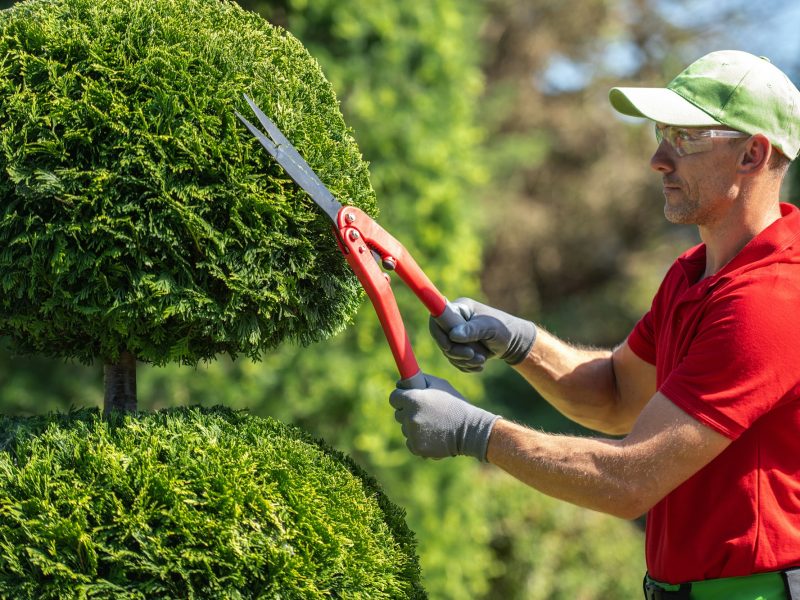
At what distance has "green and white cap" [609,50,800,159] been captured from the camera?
8.12ft

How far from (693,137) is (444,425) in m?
1.07

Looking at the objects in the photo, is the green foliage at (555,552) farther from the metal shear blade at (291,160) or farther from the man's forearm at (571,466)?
the metal shear blade at (291,160)

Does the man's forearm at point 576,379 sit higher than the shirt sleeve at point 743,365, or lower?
higher

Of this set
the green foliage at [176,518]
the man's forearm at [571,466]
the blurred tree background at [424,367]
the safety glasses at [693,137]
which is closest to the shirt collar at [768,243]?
the safety glasses at [693,137]

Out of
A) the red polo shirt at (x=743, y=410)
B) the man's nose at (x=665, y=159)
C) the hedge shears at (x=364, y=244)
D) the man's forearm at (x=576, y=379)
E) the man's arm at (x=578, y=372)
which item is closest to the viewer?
the red polo shirt at (x=743, y=410)

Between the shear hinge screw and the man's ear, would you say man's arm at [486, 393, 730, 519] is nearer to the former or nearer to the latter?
the shear hinge screw

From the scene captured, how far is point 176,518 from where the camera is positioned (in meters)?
2.14

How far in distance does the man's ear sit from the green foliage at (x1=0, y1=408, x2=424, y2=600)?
142 cm

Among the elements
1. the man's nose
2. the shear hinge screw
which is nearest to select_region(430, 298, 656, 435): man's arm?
the shear hinge screw

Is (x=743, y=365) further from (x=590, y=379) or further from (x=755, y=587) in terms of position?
(x=590, y=379)

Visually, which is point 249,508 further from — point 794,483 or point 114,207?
point 794,483

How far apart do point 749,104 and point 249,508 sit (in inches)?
67.6

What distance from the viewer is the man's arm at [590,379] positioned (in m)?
3.15

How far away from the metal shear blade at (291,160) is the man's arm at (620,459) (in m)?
0.76
